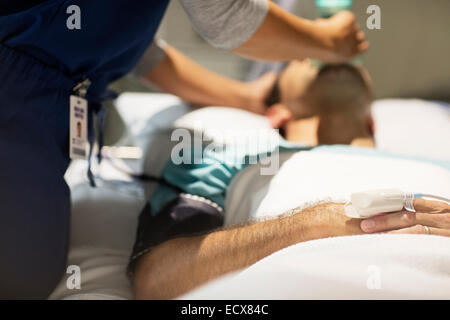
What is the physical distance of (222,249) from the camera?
2.22 feet

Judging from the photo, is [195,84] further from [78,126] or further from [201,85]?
[78,126]

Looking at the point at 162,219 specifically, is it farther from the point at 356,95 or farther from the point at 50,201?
the point at 356,95

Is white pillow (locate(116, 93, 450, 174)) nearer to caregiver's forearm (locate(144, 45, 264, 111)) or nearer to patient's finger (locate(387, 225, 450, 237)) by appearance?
caregiver's forearm (locate(144, 45, 264, 111))

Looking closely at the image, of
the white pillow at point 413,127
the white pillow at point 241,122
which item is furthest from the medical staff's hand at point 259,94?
the white pillow at point 413,127

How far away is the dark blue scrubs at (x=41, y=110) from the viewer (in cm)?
64

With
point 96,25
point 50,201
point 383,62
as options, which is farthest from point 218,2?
point 383,62

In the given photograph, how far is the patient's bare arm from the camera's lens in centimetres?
61

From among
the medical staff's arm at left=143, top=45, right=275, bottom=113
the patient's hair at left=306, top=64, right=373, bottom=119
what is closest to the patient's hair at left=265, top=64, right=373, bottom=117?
the patient's hair at left=306, top=64, right=373, bottom=119

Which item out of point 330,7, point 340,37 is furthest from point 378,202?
point 330,7

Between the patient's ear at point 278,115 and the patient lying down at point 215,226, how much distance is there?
10 cm

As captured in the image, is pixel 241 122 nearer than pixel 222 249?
No

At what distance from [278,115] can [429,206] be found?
25.1 inches
